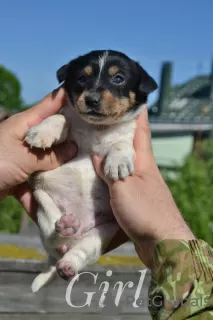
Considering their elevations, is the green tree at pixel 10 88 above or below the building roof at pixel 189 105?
below

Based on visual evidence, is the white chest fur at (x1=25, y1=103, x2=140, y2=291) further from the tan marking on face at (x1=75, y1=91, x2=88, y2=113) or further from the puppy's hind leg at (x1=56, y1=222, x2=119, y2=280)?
the tan marking on face at (x1=75, y1=91, x2=88, y2=113)

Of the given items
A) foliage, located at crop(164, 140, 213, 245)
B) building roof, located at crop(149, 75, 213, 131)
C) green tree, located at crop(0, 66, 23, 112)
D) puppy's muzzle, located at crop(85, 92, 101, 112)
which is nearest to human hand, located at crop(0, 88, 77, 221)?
puppy's muzzle, located at crop(85, 92, 101, 112)

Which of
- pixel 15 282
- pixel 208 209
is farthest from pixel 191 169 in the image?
pixel 15 282

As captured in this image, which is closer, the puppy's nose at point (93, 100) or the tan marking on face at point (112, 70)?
the puppy's nose at point (93, 100)

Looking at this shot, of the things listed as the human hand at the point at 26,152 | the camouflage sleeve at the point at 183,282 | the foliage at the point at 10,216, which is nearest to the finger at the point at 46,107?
the human hand at the point at 26,152

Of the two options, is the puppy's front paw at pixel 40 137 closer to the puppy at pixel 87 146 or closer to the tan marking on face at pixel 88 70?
the puppy at pixel 87 146

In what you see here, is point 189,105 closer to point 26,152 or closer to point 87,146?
point 87,146

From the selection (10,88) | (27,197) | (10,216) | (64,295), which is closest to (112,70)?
(27,197)
